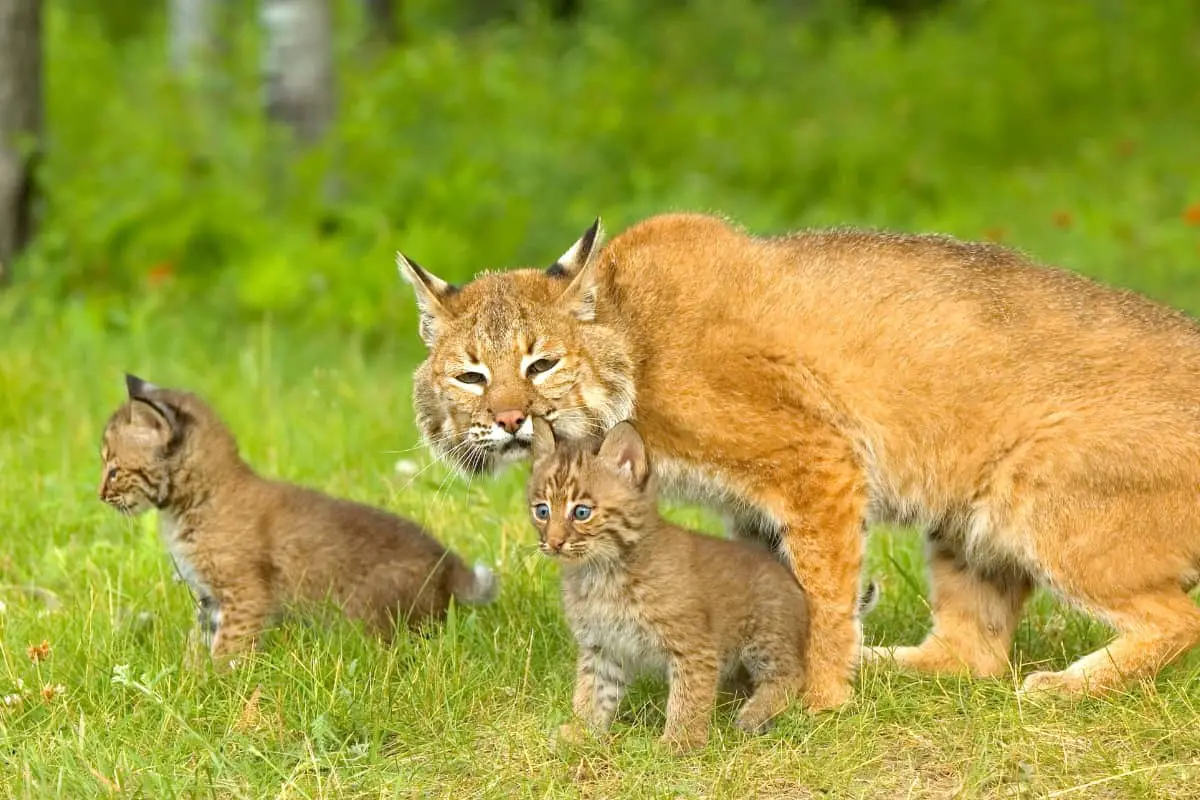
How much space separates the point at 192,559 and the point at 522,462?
135 centimetres

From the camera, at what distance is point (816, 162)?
16.9 meters

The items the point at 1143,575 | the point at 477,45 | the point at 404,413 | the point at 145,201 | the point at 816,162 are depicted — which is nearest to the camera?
the point at 1143,575

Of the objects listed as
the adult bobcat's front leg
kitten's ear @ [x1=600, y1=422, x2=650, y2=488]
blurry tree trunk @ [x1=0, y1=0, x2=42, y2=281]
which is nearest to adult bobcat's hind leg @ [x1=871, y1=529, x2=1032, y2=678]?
the adult bobcat's front leg

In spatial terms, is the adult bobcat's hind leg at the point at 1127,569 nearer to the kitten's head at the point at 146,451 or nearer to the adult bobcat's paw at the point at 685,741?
the adult bobcat's paw at the point at 685,741

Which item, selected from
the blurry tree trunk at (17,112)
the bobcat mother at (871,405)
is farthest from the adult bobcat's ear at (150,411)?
the blurry tree trunk at (17,112)

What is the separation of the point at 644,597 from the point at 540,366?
1000mm

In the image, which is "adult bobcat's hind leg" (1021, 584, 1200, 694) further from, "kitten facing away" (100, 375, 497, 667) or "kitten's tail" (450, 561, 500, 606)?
"kitten facing away" (100, 375, 497, 667)

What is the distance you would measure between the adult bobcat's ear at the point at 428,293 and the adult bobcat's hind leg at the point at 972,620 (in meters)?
2.14

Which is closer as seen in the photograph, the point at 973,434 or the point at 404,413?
the point at 973,434

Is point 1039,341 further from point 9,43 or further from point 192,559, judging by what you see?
point 9,43

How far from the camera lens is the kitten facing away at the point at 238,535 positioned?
6.41m

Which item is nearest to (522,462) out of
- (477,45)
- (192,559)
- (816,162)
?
(192,559)

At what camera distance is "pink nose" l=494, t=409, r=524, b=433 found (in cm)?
597

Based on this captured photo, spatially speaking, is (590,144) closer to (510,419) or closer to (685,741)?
(510,419)
